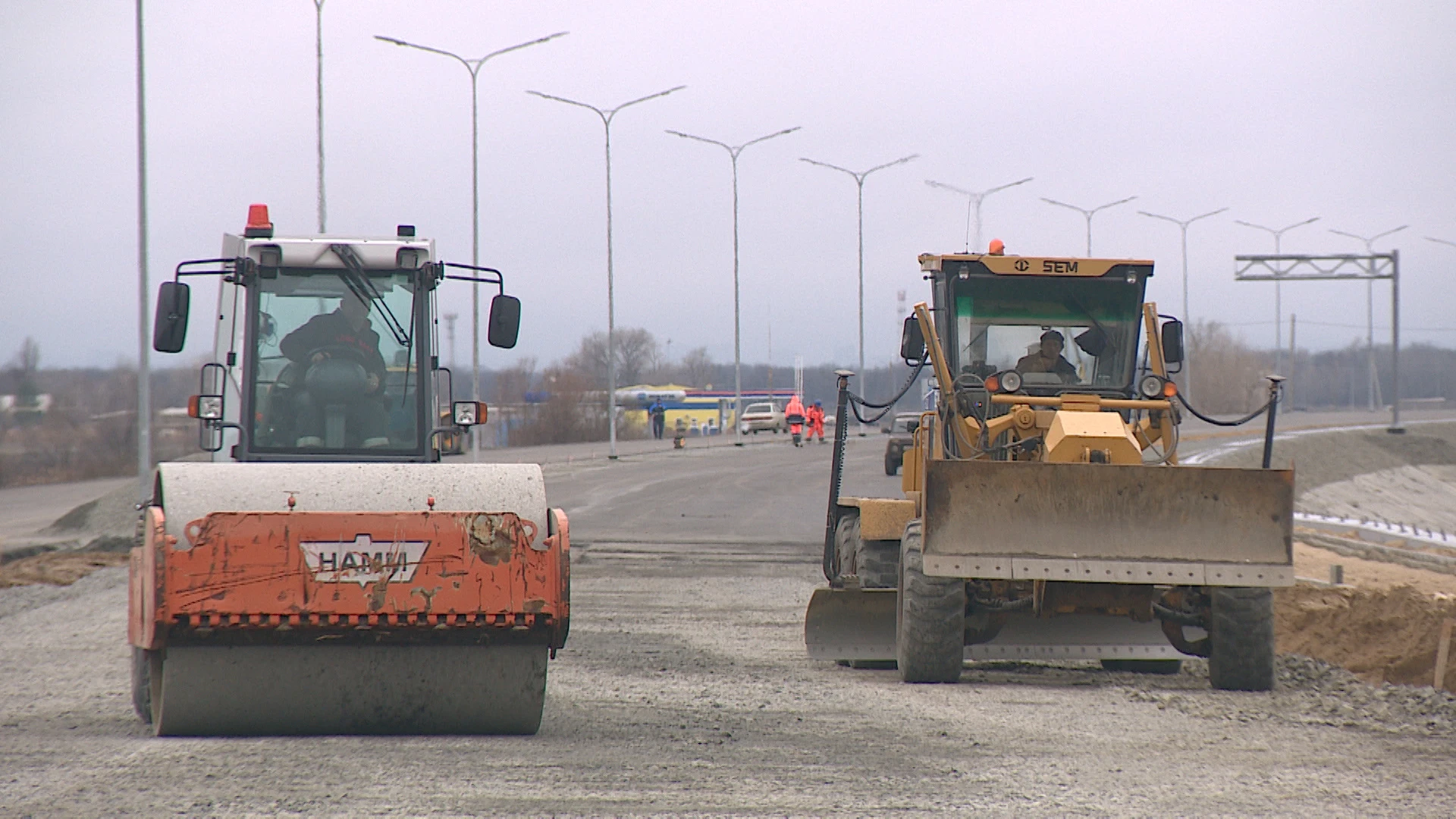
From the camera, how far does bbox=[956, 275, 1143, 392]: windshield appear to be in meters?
10.7

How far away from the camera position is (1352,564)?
773 inches

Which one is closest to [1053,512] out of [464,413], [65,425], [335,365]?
[464,413]

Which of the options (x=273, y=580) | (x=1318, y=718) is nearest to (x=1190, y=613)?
(x=1318, y=718)

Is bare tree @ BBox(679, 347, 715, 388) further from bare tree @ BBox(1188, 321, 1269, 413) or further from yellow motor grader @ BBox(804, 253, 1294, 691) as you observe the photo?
yellow motor grader @ BBox(804, 253, 1294, 691)

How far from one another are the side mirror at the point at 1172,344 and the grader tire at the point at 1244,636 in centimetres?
191

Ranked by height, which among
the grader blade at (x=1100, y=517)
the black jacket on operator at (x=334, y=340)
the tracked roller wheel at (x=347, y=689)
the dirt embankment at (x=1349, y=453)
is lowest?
the dirt embankment at (x=1349, y=453)

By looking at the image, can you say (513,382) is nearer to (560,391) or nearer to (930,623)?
(560,391)

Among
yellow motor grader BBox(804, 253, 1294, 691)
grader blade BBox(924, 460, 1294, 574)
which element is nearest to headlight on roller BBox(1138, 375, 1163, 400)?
yellow motor grader BBox(804, 253, 1294, 691)

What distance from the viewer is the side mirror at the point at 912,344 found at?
11109mm

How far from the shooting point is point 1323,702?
910 cm

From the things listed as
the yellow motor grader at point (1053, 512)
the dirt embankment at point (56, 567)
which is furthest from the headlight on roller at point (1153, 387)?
the dirt embankment at point (56, 567)

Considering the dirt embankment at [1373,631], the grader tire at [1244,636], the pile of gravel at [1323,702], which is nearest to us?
the pile of gravel at [1323,702]

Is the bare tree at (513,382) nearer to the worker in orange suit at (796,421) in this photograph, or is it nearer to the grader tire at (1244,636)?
the worker in orange suit at (796,421)

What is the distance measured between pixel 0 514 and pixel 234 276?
27.4 m
